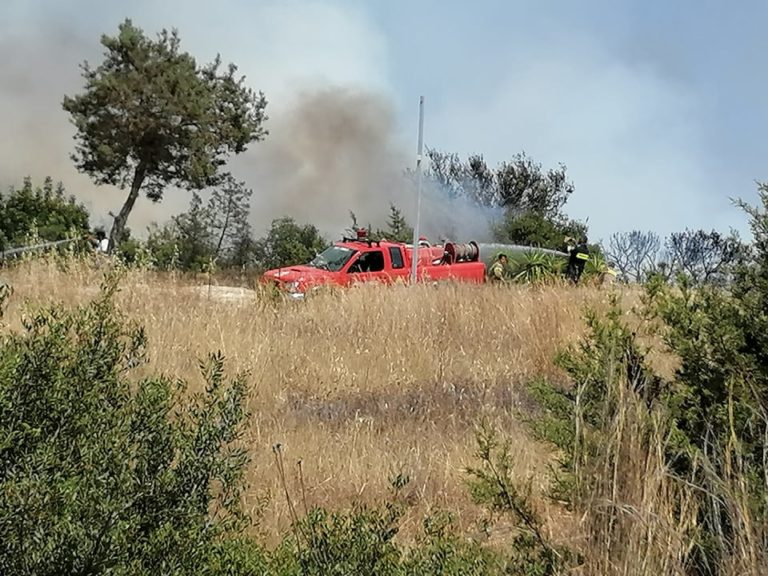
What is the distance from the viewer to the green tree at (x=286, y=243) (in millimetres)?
29000

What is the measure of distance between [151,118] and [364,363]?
27384 millimetres

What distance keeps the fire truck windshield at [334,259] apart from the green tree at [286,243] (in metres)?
9.99

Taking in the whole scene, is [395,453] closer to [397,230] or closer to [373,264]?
[373,264]

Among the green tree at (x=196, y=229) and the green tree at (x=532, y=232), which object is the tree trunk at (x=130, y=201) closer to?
the green tree at (x=196, y=229)

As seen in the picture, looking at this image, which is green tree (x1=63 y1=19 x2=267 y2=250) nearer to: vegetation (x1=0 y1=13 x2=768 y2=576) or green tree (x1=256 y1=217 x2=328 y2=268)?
green tree (x1=256 y1=217 x2=328 y2=268)

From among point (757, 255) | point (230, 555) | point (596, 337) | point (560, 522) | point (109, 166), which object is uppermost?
point (109, 166)

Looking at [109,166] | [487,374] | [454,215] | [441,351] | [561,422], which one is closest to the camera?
[561,422]

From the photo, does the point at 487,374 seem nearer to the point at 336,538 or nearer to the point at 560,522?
the point at 560,522

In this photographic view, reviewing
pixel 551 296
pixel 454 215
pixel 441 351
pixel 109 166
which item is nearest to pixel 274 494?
pixel 441 351

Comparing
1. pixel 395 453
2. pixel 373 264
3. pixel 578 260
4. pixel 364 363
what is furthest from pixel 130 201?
pixel 395 453

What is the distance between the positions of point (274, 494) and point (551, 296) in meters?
5.69

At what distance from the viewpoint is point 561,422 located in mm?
3221

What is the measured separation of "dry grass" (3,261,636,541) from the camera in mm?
4160

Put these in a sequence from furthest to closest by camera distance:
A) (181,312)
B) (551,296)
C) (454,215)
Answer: (454,215) < (551,296) < (181,312)
